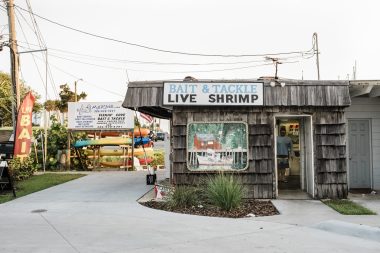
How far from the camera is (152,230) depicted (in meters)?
7.03

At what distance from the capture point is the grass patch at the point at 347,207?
8359 millimetres

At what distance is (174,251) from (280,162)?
808 cm

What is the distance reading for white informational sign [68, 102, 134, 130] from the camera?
63.7 feet

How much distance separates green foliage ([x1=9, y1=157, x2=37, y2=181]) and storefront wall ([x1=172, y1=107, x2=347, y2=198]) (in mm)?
7525

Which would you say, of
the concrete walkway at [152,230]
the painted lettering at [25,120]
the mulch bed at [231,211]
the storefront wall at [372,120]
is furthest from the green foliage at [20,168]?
the storefront wall at [372,120]

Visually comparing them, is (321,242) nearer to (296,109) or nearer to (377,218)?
(377,218)

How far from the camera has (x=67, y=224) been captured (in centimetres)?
753

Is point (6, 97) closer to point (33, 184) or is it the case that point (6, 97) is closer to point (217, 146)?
point (33, 184)

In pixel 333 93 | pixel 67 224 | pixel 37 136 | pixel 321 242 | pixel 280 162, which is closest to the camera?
pixel 321 242

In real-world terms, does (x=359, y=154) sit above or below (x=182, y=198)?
above

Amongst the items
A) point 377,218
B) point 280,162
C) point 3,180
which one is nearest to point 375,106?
point 280,162

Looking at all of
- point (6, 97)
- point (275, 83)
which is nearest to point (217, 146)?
point (275, 83)

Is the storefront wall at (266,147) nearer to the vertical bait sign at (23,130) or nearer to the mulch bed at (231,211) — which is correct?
the mulch bed at (231,211)

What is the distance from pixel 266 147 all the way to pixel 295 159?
494 centimetres
